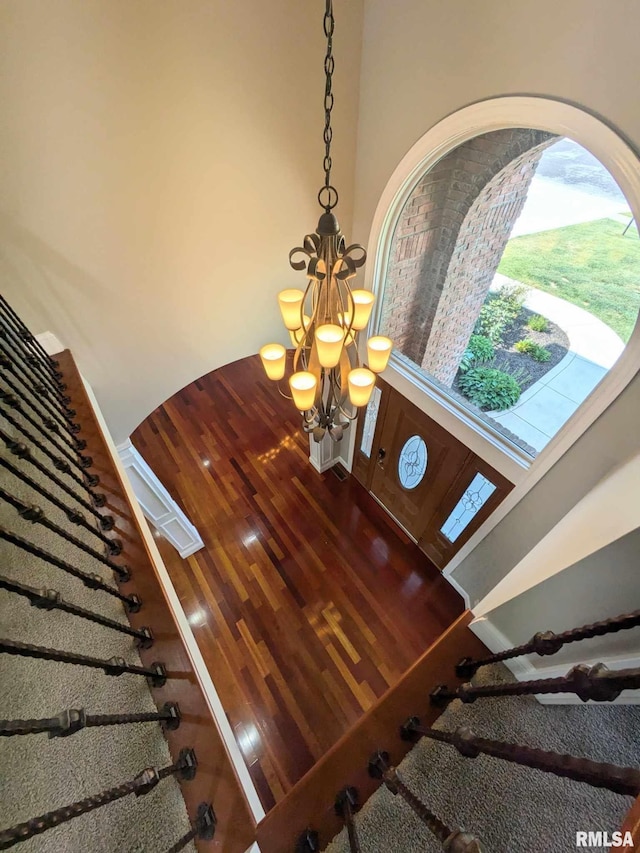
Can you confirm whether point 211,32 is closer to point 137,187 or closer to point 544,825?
point 137,187

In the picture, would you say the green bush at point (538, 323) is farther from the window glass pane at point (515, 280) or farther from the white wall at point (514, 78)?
the white wall at point (514, 78)

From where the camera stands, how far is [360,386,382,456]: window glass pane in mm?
3400

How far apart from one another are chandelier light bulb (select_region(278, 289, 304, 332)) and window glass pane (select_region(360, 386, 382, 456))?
1566 millimetres

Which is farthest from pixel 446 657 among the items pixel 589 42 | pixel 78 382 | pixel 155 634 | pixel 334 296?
pixel 589 42

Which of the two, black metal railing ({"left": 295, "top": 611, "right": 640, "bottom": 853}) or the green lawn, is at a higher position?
the green lawn

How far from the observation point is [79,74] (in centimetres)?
154

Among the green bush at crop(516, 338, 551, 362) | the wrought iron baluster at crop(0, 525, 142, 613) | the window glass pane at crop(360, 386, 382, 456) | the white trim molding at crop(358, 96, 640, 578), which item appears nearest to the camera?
the wrought iron baluster at crop(0, 525, 142, 613)

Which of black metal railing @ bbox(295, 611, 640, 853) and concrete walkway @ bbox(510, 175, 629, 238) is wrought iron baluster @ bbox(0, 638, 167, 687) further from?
concrete walkway @ bbox(510, 175, 629, 238)

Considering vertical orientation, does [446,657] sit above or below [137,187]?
below

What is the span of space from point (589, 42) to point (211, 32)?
1.58 meters

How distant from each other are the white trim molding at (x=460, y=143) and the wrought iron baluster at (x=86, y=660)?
2085mm

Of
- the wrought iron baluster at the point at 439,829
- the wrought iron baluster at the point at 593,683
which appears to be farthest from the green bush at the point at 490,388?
the wrought iron baluster at the point at 439,829

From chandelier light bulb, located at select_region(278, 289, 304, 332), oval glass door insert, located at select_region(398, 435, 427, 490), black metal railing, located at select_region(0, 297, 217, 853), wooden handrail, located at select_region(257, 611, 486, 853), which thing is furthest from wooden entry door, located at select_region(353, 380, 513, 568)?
black metal railing, located at select_region(0, 297, 217, 853)

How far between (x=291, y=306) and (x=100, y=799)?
1.76 meters
